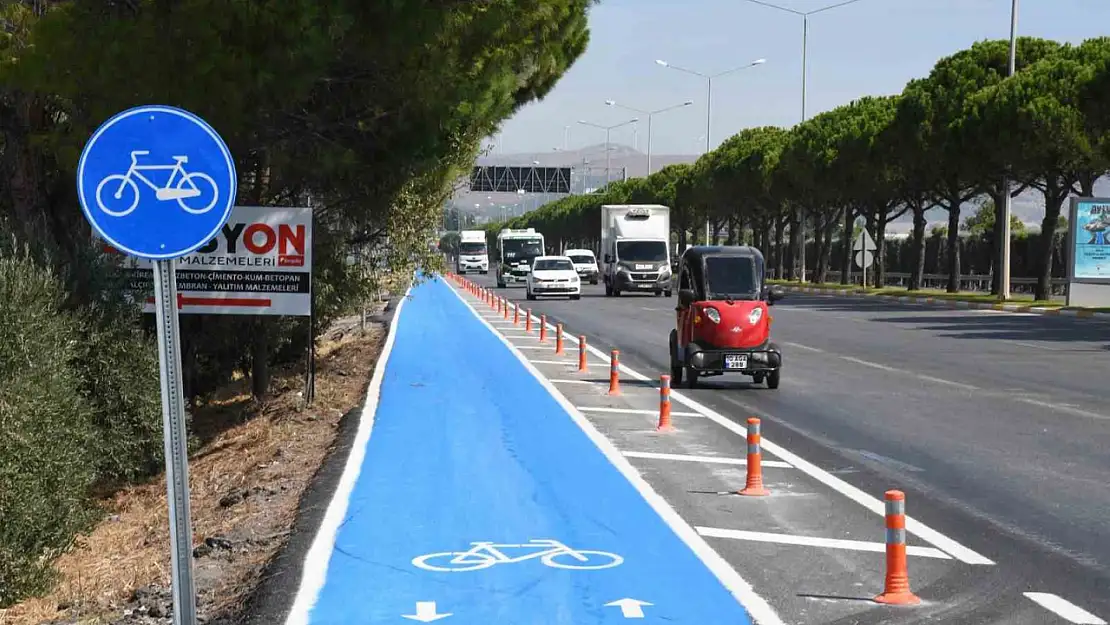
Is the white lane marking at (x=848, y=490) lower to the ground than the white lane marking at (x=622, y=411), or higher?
higher

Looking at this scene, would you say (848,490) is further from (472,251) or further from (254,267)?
(472,251)

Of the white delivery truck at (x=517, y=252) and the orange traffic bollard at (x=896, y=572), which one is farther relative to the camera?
the white delivery truck at (x=517, y=252)

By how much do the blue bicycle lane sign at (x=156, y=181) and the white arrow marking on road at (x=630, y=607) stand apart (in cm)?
324

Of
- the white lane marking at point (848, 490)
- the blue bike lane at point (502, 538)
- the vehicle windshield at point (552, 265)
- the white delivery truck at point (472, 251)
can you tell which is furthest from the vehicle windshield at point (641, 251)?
the white delivery truck at point (472, 251)

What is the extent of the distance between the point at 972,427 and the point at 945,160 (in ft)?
151

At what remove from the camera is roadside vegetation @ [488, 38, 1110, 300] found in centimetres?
5291

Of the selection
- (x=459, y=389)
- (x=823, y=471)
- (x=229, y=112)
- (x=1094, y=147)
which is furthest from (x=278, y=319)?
(x=1094, y=147)

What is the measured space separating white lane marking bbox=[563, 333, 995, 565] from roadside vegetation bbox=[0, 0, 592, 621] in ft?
15.2

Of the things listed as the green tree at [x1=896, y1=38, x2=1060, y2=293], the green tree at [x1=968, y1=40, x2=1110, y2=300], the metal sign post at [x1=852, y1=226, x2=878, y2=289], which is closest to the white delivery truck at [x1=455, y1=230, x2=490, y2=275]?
the green tree at [x1=896, y1=38, x2=1060, y2=293]

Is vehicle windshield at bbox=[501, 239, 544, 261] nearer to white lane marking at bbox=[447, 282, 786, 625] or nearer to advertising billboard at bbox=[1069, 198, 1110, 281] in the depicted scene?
advertising billboard at bbox=[1069, 198, 1110, 281]

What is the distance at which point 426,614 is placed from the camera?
27.9 ft

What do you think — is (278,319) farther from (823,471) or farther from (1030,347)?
(1030,347)

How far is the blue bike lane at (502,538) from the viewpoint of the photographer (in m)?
8.69

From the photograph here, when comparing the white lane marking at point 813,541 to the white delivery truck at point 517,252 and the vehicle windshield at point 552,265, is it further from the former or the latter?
the white delivery truck at point 517,252
